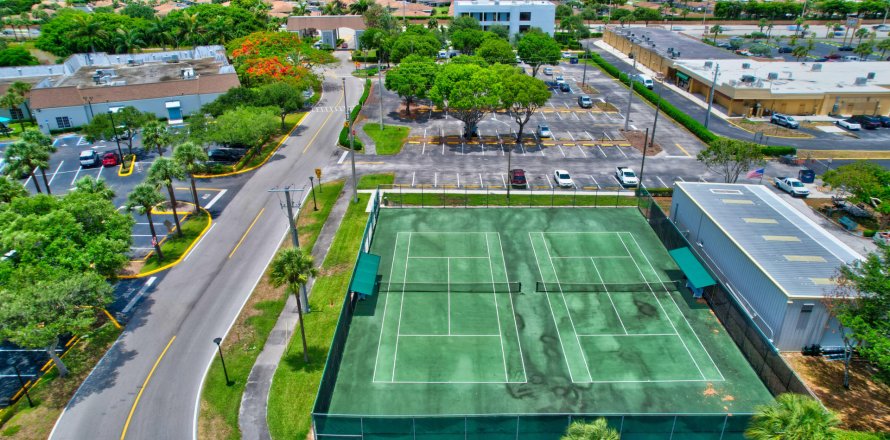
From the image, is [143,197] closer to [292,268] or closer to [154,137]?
[154,137]

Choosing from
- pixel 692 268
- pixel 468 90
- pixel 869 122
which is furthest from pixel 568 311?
pixel 869 122

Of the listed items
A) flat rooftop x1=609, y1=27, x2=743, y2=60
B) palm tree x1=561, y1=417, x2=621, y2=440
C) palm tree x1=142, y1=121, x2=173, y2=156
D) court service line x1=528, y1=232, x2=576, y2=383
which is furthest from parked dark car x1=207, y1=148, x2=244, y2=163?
flat rooftop x1=609, y1=27, x2=743, y2=60

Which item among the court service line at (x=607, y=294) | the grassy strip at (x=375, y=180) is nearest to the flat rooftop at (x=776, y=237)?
the court service line at (x=607, y=294)

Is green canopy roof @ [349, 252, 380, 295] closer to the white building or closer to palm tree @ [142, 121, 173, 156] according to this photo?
palm tree @ [142, 121, 173, 156]

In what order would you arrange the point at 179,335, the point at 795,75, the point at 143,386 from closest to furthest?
the point at 143,386, the point at 179,335, the point at 795,75

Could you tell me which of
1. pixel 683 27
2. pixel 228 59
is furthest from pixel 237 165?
pixel 683 27

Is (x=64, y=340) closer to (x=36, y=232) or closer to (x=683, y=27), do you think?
(x=36, y=232)

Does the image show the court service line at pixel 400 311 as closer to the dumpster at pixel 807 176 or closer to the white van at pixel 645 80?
the dumpster at pixel 807 176
